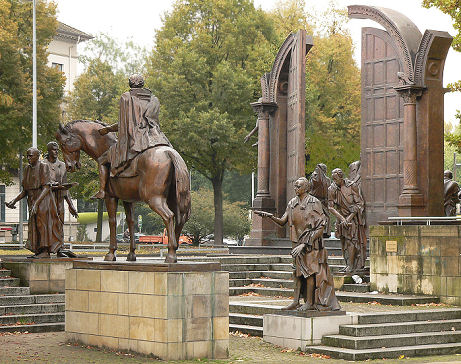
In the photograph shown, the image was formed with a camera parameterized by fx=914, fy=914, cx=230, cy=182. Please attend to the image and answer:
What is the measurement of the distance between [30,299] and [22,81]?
1045 inches

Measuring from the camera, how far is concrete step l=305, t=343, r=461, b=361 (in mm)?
13328

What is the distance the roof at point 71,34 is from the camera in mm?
65812

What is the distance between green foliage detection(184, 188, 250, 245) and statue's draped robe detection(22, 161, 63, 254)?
34.0 metres

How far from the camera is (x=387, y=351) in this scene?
13617mm

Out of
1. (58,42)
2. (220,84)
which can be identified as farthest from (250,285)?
(58,42)

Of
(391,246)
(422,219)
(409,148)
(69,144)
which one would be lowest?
(391,246)

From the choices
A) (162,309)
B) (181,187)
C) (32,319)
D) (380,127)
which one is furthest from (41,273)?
(380,127)

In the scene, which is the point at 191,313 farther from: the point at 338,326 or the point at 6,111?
the point at 6,111

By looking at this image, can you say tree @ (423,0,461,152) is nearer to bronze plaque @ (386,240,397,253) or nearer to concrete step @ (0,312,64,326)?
bronze plaque @ (386,240,397,253)

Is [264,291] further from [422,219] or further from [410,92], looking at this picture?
[410,92]

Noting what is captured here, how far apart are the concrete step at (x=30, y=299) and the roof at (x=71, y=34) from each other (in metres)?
50.4

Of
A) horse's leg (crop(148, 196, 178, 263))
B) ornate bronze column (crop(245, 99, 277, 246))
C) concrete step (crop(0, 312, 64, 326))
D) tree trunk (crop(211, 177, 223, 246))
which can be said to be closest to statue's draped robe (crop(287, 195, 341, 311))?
horse's leg (crop(148, 196, 178, 263))

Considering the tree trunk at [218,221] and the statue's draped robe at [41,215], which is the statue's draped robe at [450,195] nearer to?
the statue's draped robe at [41,215]

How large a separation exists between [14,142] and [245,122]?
1078cm
